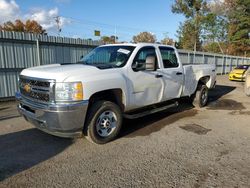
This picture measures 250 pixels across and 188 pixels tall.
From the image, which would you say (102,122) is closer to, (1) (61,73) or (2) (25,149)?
(1) (61,73)

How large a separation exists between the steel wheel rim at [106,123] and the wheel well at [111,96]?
0.97 feet

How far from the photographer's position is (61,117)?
3.88 meters

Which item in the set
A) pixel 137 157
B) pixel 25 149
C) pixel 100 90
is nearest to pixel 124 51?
pixel 100 90

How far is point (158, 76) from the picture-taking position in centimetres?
557

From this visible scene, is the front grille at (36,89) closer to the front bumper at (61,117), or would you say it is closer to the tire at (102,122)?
the front bumper at (61,117)

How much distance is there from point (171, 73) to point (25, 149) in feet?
13.0

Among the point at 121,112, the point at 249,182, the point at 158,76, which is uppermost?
the point at 158,76

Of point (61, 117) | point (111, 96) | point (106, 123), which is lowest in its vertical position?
point (106, 123)

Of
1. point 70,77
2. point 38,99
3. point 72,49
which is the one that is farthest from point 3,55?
point 70,77

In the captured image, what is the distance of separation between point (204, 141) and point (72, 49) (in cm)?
798

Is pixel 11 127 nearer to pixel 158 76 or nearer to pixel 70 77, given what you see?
pixel 70 77

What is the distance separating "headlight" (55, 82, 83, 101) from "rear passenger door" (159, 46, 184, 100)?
2.59 meters

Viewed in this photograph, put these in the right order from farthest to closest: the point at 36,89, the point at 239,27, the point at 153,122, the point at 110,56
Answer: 1. the point at 239,27
2. the point at 153,122
3. the point at 110,56
4. the point at 36,89

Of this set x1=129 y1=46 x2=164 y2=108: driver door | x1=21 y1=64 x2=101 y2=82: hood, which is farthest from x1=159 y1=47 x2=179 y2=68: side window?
x1=21 y1=64 x2=101 y2=82: hood
